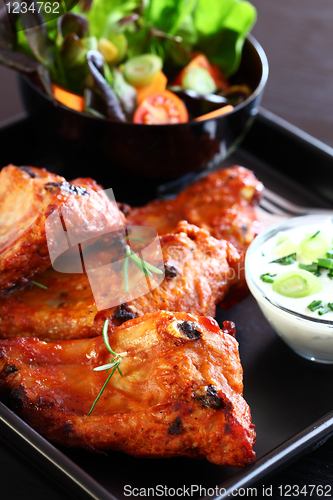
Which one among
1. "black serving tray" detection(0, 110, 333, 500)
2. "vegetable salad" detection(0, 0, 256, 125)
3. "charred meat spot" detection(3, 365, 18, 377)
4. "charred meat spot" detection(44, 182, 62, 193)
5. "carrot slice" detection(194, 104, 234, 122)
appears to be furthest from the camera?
"carrot slice" detection(194, 104, 234, 122)

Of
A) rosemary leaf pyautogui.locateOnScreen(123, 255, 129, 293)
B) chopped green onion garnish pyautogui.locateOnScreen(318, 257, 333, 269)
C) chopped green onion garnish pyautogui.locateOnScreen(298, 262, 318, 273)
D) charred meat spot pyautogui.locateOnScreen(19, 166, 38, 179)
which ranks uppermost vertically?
charred meat spot pyautogui.locateOnScreen(19, 166, 38, 179)

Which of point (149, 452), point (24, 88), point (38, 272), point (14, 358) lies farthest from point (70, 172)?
point (149, 452)

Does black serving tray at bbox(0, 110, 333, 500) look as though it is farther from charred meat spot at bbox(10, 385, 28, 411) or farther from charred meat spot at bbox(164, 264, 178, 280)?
charred meat spot at bbox(164, 264, 178, 280)

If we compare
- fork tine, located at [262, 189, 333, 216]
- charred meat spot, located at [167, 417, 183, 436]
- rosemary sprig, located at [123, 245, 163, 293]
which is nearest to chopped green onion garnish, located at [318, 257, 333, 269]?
rosemary sprig, located at [123, 245, 163, 293]

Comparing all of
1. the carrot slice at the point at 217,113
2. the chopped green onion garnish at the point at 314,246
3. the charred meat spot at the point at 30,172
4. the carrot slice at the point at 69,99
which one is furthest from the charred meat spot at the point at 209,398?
the carrot slice at the point at 69,99

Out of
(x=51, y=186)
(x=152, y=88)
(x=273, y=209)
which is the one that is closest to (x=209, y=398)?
(x=51, y=186)

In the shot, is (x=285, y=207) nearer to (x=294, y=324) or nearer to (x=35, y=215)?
(x=294, y=324)

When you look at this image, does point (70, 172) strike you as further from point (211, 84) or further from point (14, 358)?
point (14, 358)

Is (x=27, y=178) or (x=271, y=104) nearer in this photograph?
(x=27, y=178)
